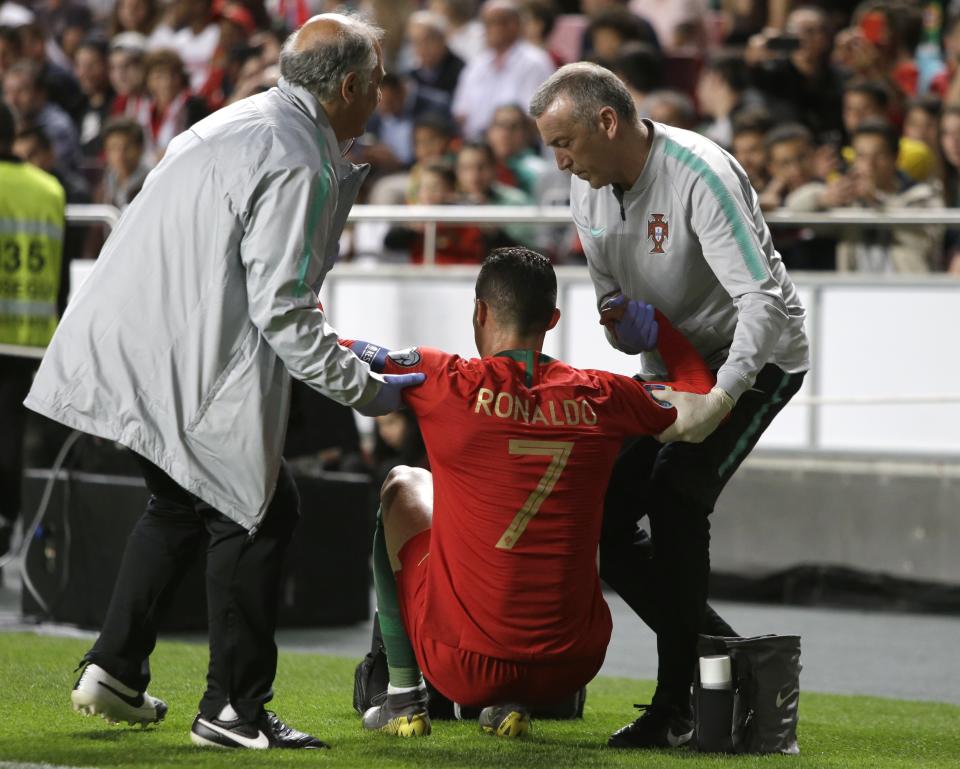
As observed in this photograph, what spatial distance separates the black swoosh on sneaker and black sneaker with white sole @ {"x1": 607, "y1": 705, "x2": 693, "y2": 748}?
131 centimetres

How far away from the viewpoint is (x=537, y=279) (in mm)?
4262

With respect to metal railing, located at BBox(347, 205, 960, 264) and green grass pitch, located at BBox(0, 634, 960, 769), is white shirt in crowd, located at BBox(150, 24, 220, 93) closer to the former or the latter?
metal railing, located at BBox(347, 205, 960, 264)

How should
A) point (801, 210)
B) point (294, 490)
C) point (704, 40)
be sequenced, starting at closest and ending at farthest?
1. point (294, 490)
2. point (801, 210)
3. point (704, 40)

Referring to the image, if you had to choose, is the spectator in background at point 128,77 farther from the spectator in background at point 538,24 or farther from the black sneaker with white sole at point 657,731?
the black sneaker with white sole at point 657,731

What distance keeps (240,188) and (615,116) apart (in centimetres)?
111

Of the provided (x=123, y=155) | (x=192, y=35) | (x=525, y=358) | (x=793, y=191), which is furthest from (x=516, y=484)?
(x=192, y=35)

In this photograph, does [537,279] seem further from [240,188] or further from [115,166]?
[115,166]

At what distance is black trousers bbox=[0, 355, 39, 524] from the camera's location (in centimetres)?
802

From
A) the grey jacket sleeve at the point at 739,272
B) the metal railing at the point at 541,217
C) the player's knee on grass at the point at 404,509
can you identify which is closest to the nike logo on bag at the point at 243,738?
the player's knee on grass at the point at 404,509

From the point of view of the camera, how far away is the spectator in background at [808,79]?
10.3m

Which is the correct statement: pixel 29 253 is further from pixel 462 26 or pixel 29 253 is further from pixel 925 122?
pixel 462 26

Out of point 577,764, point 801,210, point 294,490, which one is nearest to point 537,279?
point 294,490

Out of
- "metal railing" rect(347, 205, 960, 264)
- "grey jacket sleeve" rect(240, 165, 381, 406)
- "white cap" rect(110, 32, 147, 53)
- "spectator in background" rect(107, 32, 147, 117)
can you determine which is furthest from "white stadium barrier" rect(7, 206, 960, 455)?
"grey jacket sleeve" rect(240, 165, 381, 406)

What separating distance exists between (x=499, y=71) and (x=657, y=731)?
7845mm
